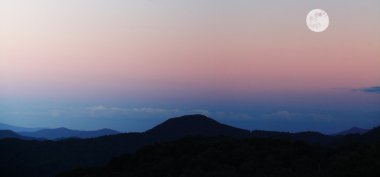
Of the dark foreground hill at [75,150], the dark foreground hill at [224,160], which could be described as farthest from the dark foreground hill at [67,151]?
the dark foreground hill at [224,160]

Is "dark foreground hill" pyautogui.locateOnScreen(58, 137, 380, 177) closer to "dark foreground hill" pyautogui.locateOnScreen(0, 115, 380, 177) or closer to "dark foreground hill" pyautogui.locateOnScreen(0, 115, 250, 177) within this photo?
"dark foreground hill" pyautogui.locateOnScreen(0, 115, 380, 177)

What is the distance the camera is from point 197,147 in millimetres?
95188

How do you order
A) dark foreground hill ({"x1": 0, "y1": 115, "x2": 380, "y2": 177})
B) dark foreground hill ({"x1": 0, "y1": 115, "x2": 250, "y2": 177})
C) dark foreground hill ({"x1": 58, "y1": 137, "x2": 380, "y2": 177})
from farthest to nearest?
1. dark foreground hill ({"x1": 0, "y1": 115, "x2": 250, "y2": 177})
2. dark foreground hill ({"x1": 0, "y1": 115, "x2": 380, "y2": 177})
3. dark foreground hill ({"x1": 58, "y1": 137, "x2": 380, "y2": 177})

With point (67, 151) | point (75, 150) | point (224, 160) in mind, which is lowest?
point (67, 151)

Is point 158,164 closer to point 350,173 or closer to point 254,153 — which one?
point 254,153

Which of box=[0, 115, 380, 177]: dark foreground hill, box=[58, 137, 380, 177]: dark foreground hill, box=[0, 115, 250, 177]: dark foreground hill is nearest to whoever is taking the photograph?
box=[58, 137, 380, 177]: dark foreground hill

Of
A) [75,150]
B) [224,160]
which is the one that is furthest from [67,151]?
[224,160]

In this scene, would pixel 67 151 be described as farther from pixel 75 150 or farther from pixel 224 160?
pixel 224 160

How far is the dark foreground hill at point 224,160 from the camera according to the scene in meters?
68.6

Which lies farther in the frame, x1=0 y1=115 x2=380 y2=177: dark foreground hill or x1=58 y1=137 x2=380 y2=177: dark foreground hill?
x1=0 y1=115 x2=380 y2=177: dark foreground hill

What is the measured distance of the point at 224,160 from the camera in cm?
8044

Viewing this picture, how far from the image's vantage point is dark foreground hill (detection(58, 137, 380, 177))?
225 ft

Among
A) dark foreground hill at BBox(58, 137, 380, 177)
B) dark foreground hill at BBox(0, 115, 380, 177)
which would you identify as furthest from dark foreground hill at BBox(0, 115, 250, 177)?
dark foreground hill at BBox(58, 137, 380, 177)

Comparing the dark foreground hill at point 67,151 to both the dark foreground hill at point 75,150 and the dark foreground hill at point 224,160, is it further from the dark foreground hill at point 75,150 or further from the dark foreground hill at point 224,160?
the dark foreground hill at point 224,160
